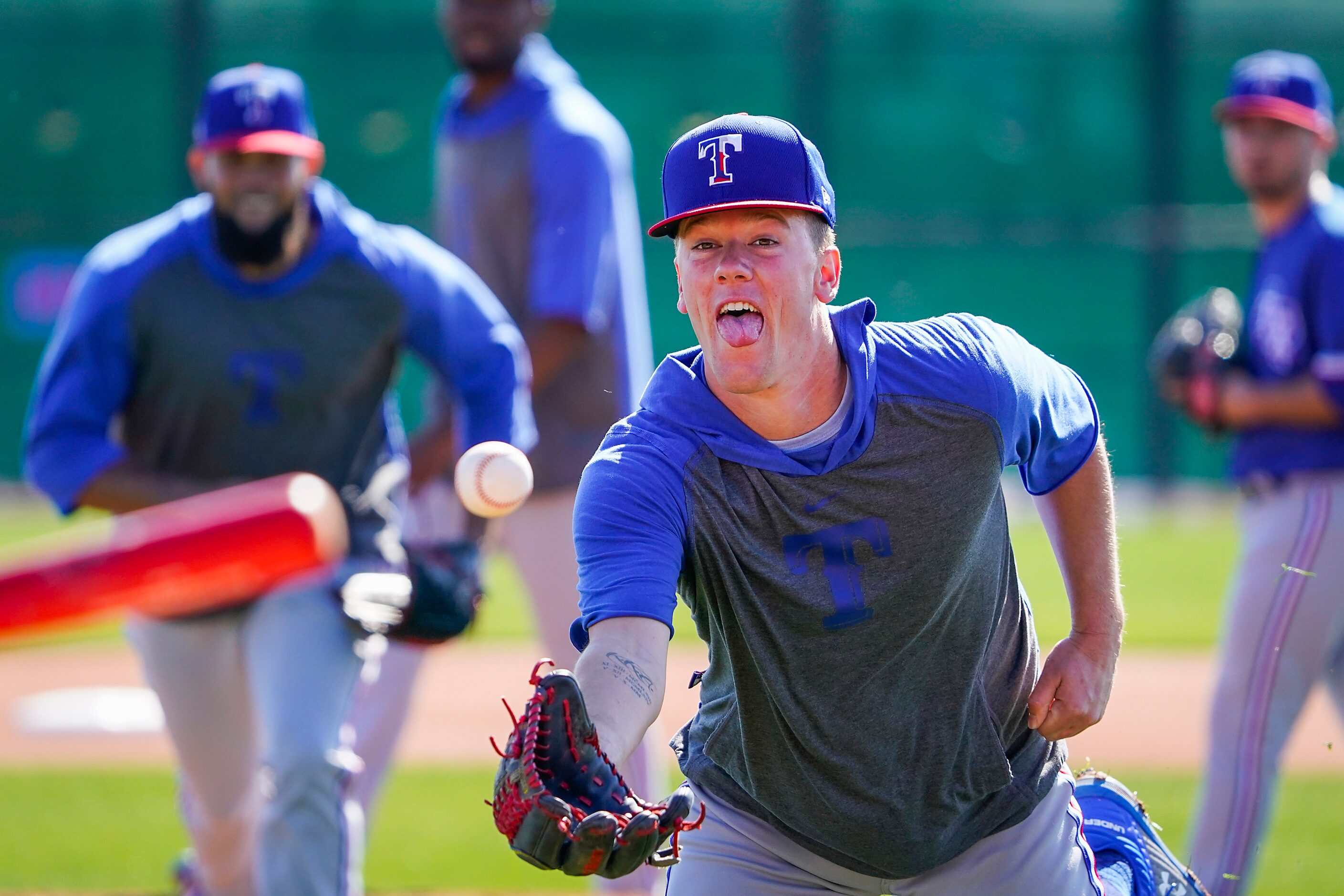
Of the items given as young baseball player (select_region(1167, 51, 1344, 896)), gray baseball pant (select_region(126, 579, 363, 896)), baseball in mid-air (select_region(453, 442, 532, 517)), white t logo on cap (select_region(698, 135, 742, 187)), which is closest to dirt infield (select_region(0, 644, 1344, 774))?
young baseball player (select_region(1167, 51, 1344, 896))

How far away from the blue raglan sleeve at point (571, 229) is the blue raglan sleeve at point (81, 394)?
129 cm

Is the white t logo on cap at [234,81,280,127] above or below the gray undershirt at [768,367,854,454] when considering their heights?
above

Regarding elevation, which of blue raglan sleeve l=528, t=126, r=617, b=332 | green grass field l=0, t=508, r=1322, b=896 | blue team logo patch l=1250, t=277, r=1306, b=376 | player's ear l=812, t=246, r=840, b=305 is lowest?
green grass field l=0, t=508, r=1322, b=896

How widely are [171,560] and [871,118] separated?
718 inches

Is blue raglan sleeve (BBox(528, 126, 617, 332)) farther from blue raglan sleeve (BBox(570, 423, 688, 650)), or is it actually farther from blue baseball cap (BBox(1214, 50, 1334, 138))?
blue raglan sleeve (BBox(570, 423, 688, 650))

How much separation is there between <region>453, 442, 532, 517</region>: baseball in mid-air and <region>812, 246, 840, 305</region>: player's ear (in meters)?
1.10

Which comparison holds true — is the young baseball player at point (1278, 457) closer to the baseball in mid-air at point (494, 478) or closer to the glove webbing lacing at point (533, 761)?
the baseball in mid-air at point (494, 478)

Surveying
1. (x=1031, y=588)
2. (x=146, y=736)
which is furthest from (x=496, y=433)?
(x=1031, y=588)

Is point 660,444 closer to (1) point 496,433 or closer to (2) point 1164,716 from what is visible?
(1) point 496,433

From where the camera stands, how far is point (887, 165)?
783 inches

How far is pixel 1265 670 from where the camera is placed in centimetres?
470

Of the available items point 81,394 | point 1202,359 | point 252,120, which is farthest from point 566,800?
point 1202,359

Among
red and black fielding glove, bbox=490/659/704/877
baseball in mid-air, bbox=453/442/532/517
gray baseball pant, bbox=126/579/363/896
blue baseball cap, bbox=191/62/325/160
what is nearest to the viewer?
red and black fielding glove, bbox=490/659/704/877

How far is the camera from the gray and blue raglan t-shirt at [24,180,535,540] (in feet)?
15.1
